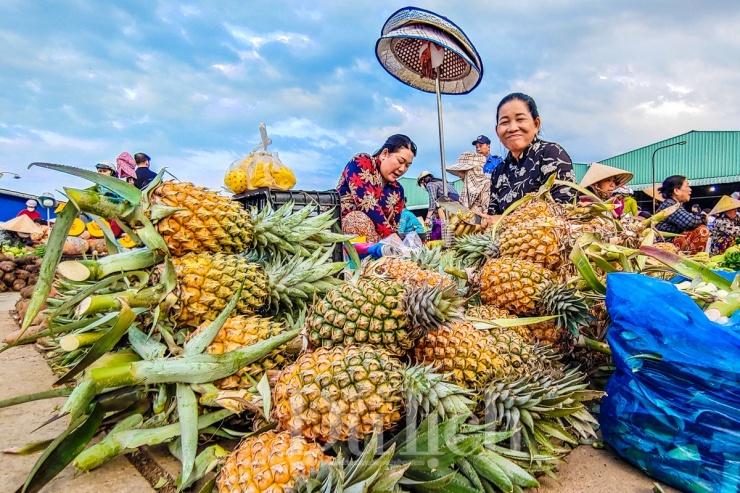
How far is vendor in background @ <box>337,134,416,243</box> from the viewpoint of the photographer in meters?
3.83

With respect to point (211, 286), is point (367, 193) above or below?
above

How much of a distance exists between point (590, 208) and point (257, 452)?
2.01 m

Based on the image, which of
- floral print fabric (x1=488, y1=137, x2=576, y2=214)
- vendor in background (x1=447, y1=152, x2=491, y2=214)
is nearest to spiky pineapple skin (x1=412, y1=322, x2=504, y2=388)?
floral print fabric (x1=488, y1=137, x2=576, y2=214)

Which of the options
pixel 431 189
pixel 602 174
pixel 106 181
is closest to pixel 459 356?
pixel 106 181

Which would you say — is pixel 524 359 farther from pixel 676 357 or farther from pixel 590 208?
pixel 590 208

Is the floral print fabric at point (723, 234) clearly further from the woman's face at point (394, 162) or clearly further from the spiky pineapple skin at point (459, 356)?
the spiky pineapple skin at point (459, 356)

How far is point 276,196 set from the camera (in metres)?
3.19

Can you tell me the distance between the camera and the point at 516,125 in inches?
119

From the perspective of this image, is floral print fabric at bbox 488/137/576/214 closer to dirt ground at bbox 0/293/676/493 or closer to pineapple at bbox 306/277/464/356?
dirt ground at bbox 0/293/676/493

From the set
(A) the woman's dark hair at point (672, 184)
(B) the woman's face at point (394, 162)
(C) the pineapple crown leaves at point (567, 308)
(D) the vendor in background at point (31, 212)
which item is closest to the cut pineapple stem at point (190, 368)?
(C) the pineapple crown leaves at point (567, 308)

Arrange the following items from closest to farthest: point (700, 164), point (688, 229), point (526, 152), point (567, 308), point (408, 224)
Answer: point (567, 308), point (526, 152), point (408, 224), point (688, 229), point (700, 164)

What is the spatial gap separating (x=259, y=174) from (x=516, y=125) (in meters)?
2.11

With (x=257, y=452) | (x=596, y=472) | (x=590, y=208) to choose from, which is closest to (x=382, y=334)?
(x=257, y=452)

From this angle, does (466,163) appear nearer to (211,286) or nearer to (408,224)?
(408,224)
